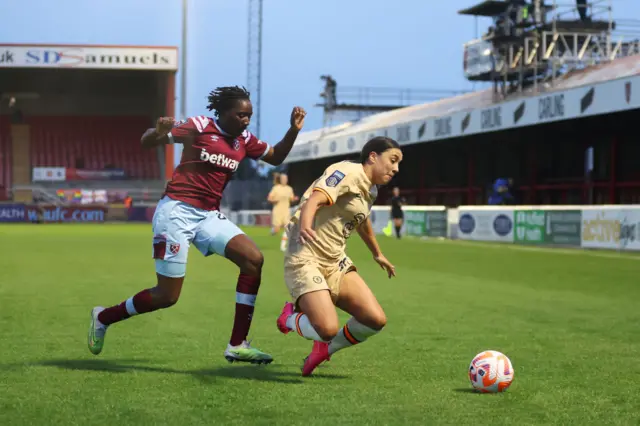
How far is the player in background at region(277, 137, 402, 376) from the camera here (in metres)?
6.18

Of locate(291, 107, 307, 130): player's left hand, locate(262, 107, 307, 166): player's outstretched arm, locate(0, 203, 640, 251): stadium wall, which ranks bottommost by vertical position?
locate(0, 203, 640, 251): stadium wall

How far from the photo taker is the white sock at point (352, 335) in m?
6.38

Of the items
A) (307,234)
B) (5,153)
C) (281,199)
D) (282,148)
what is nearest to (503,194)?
(281,199)

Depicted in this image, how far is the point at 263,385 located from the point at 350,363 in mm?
1179

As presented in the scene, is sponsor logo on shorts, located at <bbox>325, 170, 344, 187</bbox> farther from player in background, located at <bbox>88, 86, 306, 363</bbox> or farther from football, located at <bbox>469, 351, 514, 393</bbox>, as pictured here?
football, located at <bbox>469, 351, 514, 393</bbox>

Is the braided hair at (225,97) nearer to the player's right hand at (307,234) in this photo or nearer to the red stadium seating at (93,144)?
the player's right hand at (307,234)

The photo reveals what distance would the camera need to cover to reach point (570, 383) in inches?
248

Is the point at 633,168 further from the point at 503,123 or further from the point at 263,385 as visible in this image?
the point at 263,385

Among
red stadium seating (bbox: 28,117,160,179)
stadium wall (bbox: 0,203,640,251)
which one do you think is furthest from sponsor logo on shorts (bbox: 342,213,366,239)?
red stadium seating (bbox: 28,117,160,179)

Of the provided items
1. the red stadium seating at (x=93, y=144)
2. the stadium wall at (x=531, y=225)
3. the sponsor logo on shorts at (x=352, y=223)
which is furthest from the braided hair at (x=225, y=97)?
the red stadium seating at (x=93, y=144)

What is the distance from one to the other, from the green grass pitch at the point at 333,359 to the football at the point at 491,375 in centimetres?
8

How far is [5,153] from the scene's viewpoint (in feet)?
211

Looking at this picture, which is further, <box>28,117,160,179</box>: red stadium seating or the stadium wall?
<box>28,117,160,179</box>: red stadium seating

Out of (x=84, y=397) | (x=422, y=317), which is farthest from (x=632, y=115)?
(x=84, y=397)
